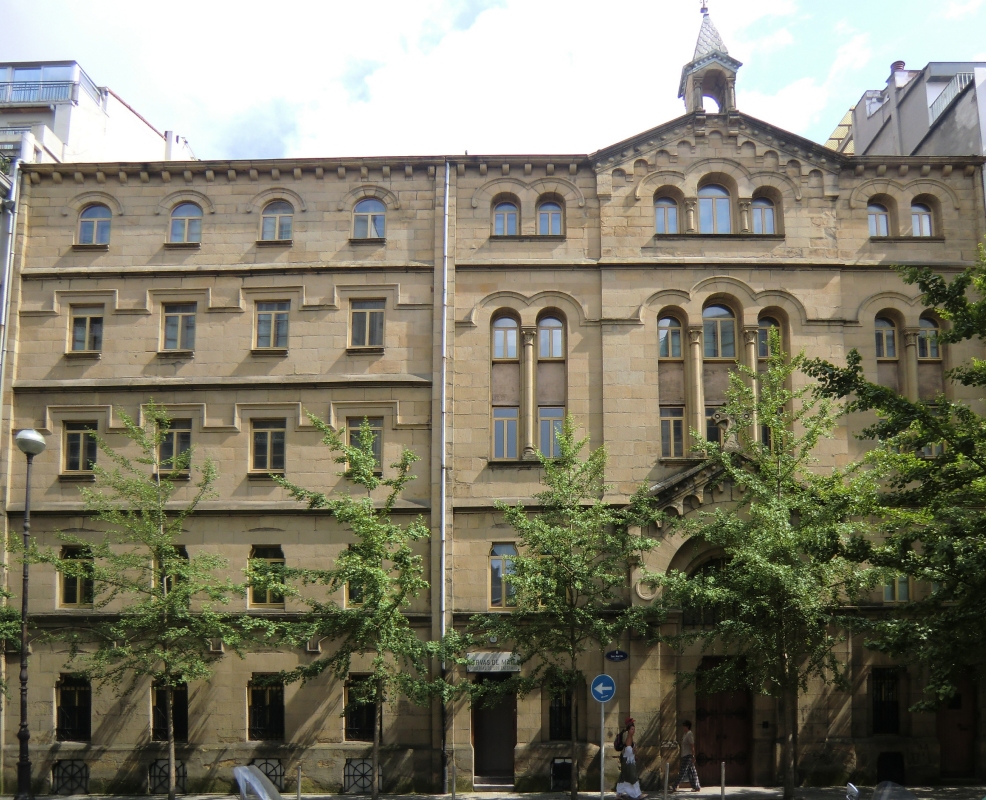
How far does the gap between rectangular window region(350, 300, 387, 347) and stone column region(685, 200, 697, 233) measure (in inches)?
369

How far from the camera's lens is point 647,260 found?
96.6 feet

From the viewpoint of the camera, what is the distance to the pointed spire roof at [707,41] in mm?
31672

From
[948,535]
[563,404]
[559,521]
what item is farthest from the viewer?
[563,404]

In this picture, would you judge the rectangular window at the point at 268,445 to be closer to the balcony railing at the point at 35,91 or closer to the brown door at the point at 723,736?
the brown door at the point at 723,736

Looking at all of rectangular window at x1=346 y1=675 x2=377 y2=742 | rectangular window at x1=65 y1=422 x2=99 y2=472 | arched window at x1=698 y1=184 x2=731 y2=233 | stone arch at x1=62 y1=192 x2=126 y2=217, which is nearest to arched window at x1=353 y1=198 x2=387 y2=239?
stone arch at x1=62 y1=192 x2=126 y2=217

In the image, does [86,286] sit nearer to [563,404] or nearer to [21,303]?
[21,303]

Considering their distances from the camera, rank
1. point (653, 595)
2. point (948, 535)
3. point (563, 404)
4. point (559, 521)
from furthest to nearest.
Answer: point (563, 404) → point (653, 595) → point (559, 521) → point (948, 535)

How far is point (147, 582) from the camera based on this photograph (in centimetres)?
2734

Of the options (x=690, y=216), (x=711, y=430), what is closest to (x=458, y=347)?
(x=711, y=430)

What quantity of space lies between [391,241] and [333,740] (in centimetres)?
1442

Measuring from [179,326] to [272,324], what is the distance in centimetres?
283

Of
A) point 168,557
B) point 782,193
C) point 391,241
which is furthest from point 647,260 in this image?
point 168,557

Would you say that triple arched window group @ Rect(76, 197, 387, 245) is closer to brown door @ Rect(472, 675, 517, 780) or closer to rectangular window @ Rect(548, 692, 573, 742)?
brown door @ Rect(472, 675, 517, 780)

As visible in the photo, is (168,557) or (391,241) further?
(391,241)
